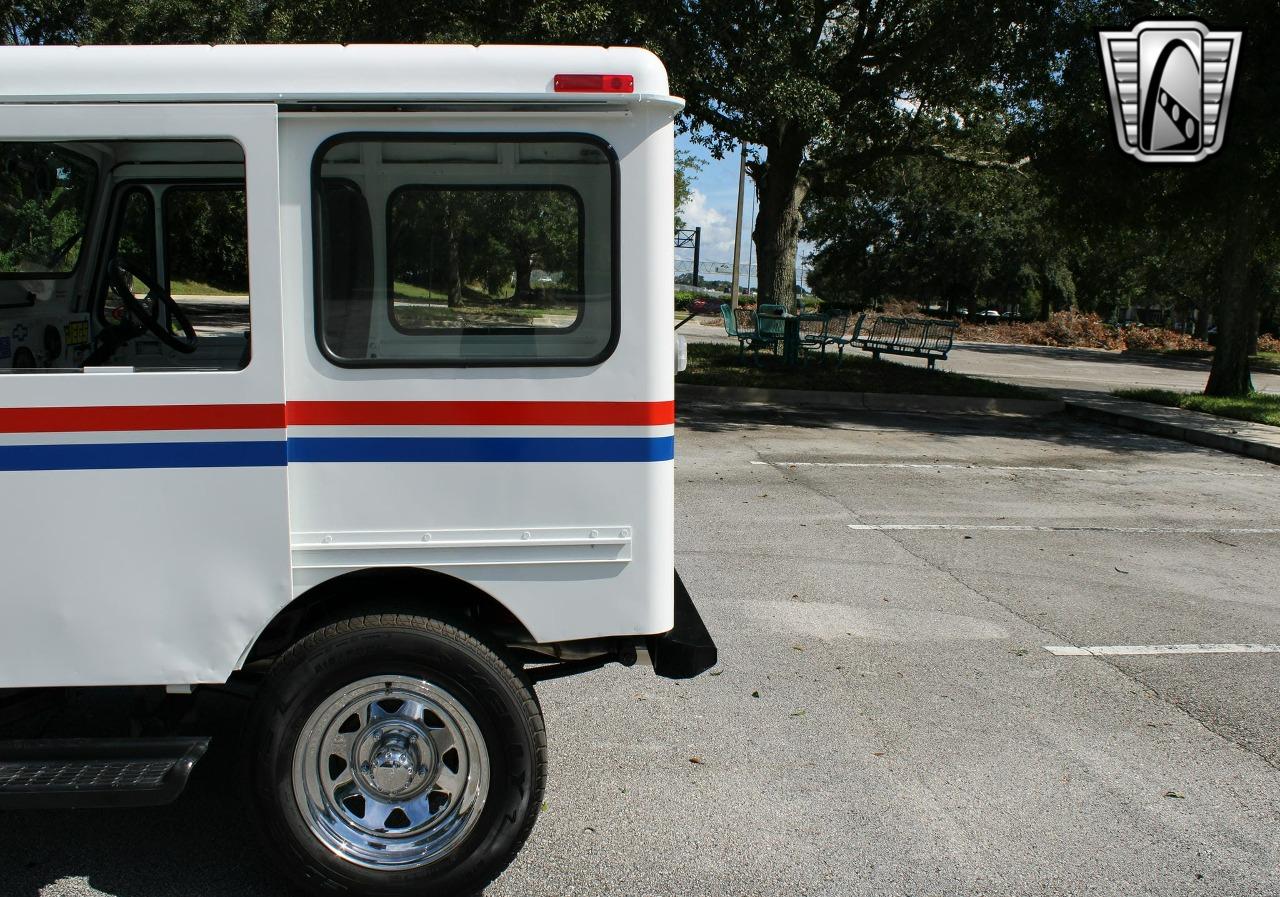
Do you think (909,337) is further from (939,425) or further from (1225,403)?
(939,425)

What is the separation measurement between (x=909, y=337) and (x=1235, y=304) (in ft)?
17.5

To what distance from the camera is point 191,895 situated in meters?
3.35

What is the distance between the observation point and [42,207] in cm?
366

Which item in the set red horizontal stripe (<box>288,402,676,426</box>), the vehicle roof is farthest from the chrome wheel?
the vehicle roof

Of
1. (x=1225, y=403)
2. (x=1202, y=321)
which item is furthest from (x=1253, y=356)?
(x=1225, y=403)

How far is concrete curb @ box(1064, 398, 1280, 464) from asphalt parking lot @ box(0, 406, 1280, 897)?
15.2 ft

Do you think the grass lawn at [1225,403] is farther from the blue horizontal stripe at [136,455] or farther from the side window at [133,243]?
the blue horizontal stripe at [136,455]

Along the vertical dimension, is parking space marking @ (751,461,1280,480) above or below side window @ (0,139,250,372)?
below

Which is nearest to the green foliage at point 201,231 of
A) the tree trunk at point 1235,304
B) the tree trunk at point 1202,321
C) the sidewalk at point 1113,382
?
the sidewalk at point 1113,382

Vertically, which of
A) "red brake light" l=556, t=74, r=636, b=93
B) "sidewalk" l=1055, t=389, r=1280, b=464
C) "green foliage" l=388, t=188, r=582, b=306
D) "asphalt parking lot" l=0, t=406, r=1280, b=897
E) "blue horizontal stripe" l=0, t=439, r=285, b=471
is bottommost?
"asphalt parking lot" l=0, t=406, r=1280, b=897

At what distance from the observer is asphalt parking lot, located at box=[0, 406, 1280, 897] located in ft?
11.9

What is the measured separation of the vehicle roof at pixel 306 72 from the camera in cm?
297

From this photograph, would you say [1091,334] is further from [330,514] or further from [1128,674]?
[330,514]

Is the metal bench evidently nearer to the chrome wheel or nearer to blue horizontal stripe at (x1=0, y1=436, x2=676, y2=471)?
blue horizontal stripe at (x1=0, y1=436, x2=676, y2=471)
